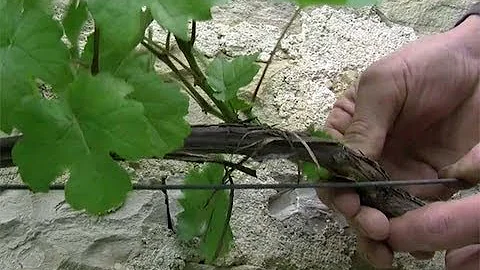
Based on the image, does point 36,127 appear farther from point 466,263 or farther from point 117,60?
point 466,263

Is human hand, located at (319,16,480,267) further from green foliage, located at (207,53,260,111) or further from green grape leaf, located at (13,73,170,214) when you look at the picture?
green grape leaf, located at (13,73,170,214)

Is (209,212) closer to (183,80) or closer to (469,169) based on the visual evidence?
(183,80)

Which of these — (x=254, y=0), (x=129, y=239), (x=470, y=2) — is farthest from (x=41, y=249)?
(x=470, y=2)

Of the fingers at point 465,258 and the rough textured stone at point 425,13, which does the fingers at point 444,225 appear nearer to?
the fingers at point 465,258

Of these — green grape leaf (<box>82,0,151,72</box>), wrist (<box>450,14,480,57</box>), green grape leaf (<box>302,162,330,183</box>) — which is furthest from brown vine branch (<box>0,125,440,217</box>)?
wrist (<box>450,14,480,57</box>)

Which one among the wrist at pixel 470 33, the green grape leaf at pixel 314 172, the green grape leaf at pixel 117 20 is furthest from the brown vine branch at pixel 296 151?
the wrist at pixel 470 33
